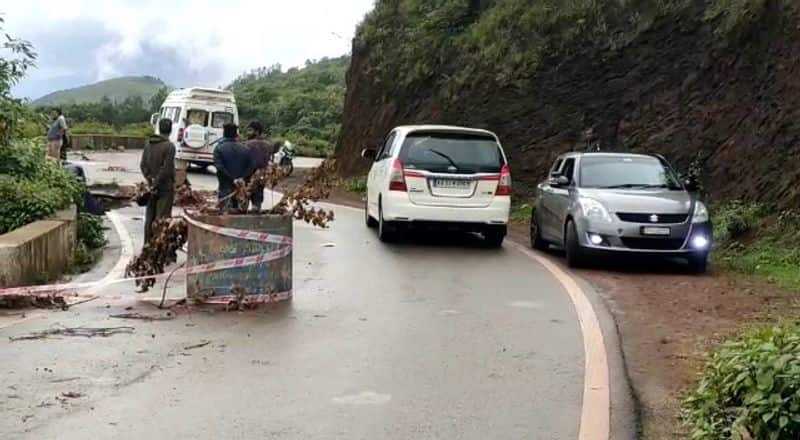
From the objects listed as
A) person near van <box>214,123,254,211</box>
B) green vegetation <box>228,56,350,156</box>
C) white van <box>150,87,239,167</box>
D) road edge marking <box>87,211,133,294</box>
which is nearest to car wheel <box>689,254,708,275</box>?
person near van <box>214,123,254,211</box>

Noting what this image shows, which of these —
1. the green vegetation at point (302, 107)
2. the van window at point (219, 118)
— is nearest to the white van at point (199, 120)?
the van window at point (219, 118)

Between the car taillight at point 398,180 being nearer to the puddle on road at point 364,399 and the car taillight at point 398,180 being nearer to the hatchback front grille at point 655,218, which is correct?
the hatchback front grille at point 655,218

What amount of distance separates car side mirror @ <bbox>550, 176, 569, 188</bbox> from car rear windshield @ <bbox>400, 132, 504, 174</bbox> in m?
0.90

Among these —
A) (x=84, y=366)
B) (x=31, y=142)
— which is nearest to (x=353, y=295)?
(x=84, y=366)

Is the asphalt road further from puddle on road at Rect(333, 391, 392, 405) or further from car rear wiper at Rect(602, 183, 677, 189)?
car rear wiper at Rect(602, 183, 677, 189)

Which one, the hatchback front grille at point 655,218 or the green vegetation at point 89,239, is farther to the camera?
the green vegetation at point 89,239

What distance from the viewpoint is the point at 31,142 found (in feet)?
49.5

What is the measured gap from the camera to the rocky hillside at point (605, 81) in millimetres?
16906

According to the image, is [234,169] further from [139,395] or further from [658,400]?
[658,400]

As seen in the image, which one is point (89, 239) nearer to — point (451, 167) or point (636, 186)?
point (451, 167)

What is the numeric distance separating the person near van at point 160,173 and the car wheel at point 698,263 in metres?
6.68

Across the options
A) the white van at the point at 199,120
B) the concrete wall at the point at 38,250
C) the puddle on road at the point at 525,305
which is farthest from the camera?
→ the white van at the point at 199,120

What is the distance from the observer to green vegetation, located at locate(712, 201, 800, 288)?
12.5m

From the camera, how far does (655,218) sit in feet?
40.9
